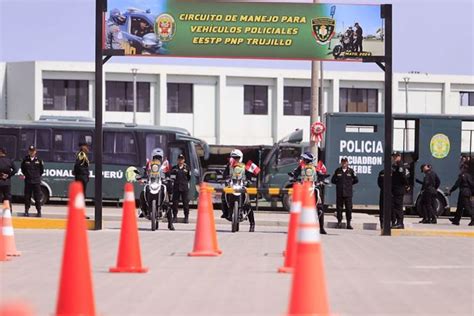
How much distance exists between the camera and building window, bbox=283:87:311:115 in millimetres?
65062

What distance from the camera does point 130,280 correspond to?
1057 cm

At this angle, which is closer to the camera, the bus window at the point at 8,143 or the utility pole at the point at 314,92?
the utility pole at the point at 314,92

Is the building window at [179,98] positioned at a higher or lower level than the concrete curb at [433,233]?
higher

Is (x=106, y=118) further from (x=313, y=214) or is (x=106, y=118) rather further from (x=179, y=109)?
(x=313, y=214)

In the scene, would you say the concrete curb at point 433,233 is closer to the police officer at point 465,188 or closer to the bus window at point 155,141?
the police officer at point 465,188

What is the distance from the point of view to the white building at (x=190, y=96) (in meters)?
61.9

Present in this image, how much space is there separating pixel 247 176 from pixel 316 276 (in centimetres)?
1372

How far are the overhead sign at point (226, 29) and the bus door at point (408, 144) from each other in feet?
38.2

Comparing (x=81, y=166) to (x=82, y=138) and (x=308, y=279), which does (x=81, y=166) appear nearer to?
(x=82, y=138)

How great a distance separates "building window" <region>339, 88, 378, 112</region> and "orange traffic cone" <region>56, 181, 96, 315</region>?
59066mm

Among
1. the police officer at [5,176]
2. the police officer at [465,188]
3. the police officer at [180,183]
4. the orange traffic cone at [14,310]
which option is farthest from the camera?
the police officer at [465,188]

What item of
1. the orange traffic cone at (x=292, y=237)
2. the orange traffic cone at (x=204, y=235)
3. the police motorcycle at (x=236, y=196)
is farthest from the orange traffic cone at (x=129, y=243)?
the police motorcycle at (x=236, y=196)

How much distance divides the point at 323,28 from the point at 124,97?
44.3 m

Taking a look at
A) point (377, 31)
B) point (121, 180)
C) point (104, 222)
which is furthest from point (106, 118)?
point (377, 31)
